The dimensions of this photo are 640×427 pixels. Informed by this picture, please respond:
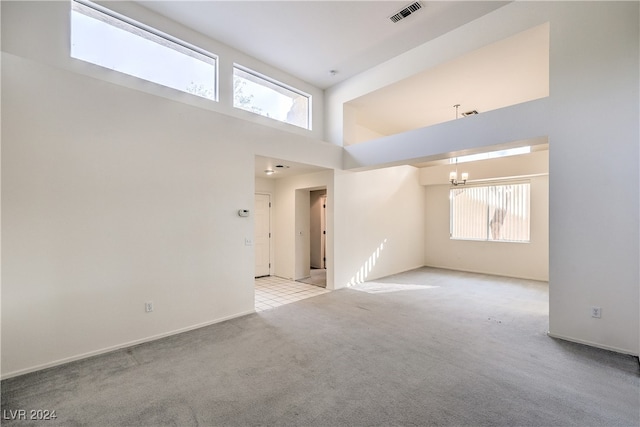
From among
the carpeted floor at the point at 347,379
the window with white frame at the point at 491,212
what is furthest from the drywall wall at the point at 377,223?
the carpeted floor at the point at 347,379

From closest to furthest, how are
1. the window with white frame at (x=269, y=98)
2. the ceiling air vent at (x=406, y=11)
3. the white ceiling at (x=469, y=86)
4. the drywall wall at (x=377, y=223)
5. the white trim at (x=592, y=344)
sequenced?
the white trim at (x=592, y=344) → the ceiling air vent at (x=406, y=11) → the white ceiling at (x=469, y=86) → the window with white frame at (x=269, y=98) → the drywall wall at (x=377, y=223)

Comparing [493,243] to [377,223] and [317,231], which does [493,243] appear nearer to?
[377,223]

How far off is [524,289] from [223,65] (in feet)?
23.3

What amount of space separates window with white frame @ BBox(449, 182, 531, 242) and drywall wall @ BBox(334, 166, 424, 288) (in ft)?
3.36

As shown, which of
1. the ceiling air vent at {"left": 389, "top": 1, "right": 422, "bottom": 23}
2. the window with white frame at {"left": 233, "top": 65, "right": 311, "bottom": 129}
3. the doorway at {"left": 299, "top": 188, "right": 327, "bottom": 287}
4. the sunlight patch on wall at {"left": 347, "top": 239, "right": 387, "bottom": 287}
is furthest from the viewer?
the doorway at {"left": 299, "top": 188, "right": 327, "bottom": 287}

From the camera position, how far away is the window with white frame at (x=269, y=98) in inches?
192

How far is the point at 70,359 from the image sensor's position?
2.83 meters

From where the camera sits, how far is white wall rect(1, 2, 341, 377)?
8.59ft

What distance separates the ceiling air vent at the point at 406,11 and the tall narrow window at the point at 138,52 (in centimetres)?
287

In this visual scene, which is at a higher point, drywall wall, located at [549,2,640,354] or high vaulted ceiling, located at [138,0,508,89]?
high vaulted ceiling, located at [138,0,508,89]

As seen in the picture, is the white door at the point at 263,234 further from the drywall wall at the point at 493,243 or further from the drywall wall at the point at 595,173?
the drywall wall at the point at 595,173

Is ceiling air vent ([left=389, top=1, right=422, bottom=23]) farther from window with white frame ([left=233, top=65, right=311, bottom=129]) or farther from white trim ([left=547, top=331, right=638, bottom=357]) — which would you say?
white trim ([left=547, top=331, right=638, bottom=357])

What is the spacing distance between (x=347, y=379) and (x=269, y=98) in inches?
187

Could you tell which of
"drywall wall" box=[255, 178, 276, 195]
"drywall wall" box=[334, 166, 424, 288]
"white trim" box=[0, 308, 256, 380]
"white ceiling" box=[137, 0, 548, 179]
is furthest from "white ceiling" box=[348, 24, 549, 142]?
"white trim" box=[0, 308, 256, 380]
